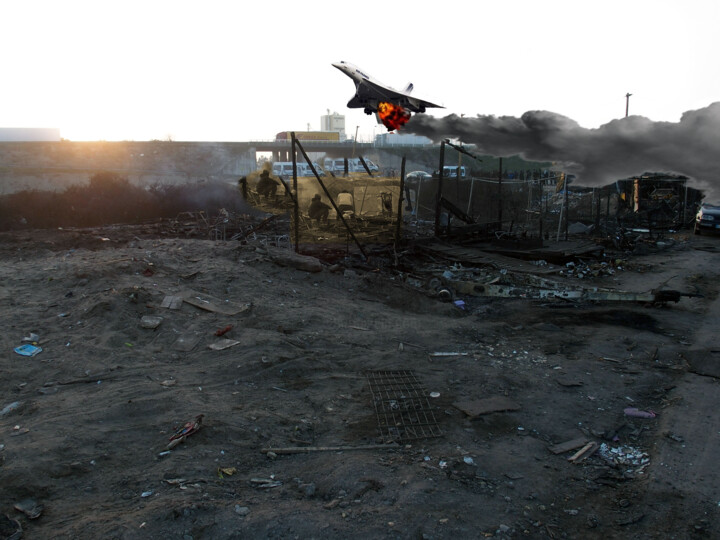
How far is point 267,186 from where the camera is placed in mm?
14281

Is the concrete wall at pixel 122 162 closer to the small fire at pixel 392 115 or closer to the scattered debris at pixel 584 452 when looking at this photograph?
the small fire at pixel 392 115

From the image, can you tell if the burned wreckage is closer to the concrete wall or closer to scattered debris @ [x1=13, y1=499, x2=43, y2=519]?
scattered debris @ [x1=13, y1=499, x2=43, y2=519]

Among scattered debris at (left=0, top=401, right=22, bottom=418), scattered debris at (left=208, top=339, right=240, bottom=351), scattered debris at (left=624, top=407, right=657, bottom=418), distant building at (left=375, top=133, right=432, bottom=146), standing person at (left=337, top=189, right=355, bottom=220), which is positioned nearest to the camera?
scattered debris at (left=0, top=401, right=22, bottom=418)

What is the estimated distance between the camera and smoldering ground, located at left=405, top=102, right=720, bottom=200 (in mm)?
8375

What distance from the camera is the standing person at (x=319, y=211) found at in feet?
44.0

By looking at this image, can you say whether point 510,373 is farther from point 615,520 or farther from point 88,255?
point 88,255

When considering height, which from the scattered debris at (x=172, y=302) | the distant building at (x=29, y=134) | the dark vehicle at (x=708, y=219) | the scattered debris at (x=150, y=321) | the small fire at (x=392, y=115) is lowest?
the scattered debris at (x=150, y=321)

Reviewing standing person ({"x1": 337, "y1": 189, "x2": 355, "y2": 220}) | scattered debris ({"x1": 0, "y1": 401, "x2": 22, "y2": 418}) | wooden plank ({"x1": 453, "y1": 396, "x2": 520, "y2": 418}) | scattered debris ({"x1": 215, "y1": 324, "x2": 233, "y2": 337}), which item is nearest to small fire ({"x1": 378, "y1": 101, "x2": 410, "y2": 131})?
standing person ({"x1": 337, "y1": 189, "x2": 355, "y2": 220})

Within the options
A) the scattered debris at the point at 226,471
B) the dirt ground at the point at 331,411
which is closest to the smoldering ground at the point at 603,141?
Answer: the dirt ground at the point at 331,411

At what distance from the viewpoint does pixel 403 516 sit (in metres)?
3.81

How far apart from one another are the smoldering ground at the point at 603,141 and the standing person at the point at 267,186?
420cm

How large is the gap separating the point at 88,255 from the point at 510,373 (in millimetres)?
11551

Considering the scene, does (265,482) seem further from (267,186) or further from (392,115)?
(267,186)

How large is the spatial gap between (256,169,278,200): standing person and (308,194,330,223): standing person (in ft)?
4.85
